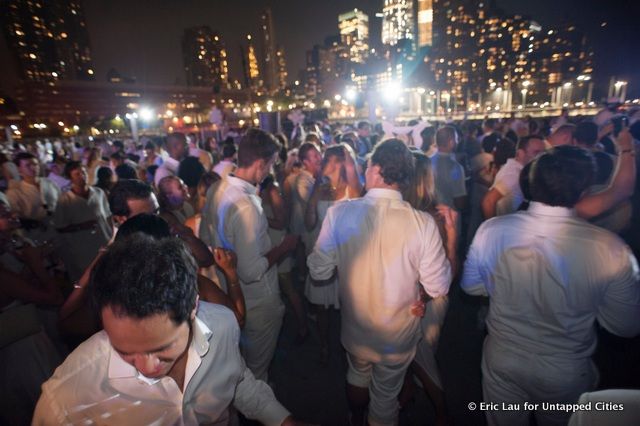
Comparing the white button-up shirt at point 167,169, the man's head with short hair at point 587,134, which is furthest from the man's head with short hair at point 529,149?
the white button-up shirt at point 167,169

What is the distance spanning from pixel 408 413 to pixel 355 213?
2.21 meters

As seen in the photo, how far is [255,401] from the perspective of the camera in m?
1.70

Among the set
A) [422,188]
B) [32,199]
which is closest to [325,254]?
[422,188]

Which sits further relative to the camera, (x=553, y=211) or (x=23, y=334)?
(x=23, y=334)

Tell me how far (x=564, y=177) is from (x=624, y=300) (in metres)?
0.78

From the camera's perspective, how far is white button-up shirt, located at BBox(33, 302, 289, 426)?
47.1 inches

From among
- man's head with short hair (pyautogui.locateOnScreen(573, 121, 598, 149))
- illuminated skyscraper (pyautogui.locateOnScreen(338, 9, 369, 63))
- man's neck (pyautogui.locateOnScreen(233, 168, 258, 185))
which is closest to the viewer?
man's neck (pyautogui.locateOnScreen(233, 168, 258, 185))

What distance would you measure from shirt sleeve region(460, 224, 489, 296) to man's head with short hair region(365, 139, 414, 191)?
623 millimetres

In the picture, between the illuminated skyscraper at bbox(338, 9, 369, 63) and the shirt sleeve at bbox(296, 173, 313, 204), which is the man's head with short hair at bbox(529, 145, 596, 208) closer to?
the shirt sleeve at bbox(296, 173, 313, 204)

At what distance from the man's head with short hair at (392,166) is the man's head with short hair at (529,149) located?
270cm

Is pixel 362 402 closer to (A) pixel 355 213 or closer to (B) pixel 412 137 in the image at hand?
(A) pixel 355 213

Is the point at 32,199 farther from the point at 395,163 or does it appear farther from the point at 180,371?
the point at 395,163

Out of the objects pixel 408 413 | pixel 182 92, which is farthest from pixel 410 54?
pixel 408 413

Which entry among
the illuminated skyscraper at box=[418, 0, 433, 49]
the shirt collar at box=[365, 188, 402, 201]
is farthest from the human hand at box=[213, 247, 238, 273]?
the illuminated skyscraper at box=[418, 0, 433, 49]
